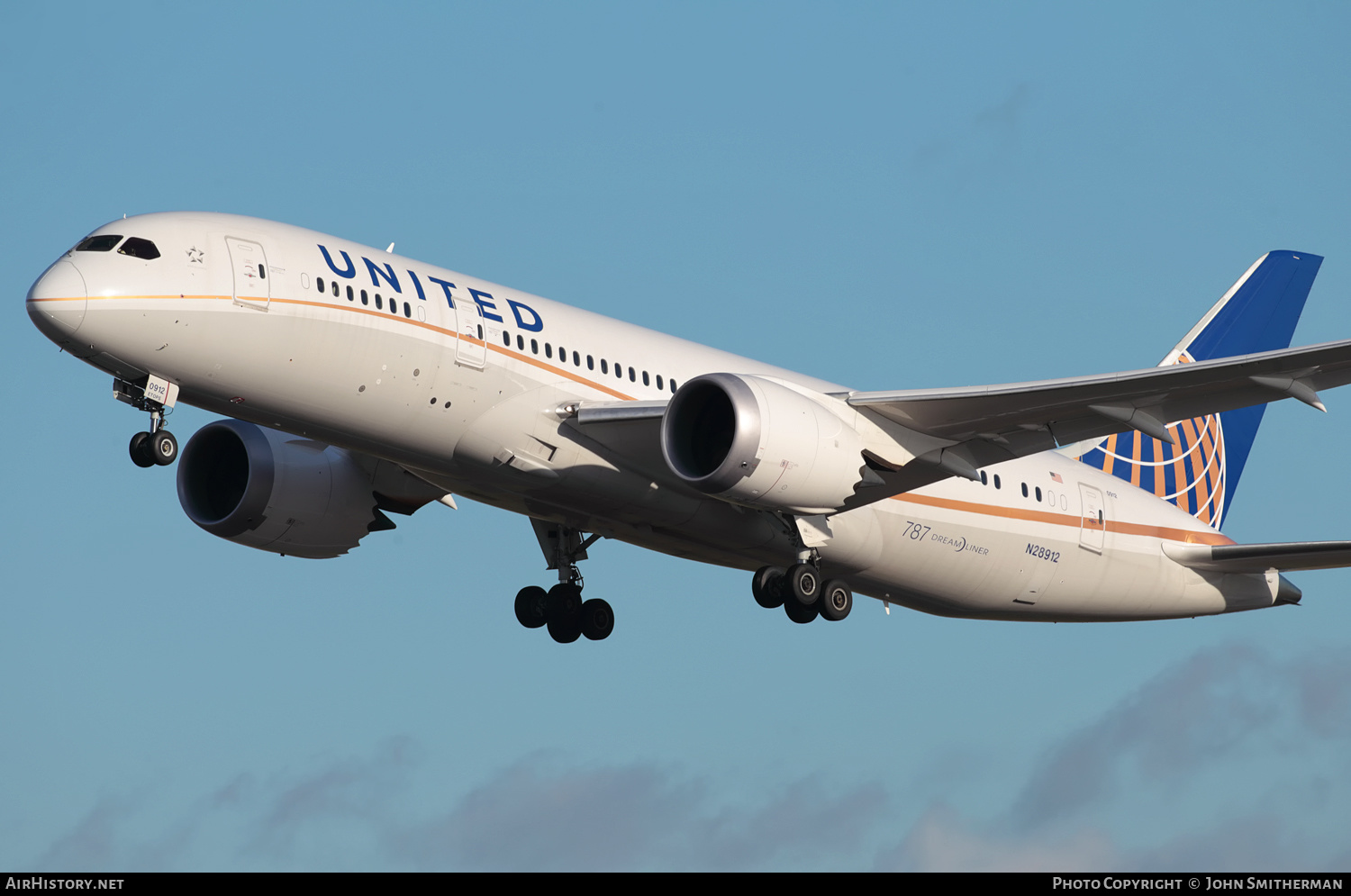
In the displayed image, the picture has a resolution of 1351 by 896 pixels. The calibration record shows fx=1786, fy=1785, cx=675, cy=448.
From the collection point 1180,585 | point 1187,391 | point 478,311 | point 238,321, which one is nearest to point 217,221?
point 238,321

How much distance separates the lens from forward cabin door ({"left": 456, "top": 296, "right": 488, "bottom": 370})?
2809cm

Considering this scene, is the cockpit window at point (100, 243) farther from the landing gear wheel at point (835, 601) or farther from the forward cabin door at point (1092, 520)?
the forward cabin door at point (1092, 520)

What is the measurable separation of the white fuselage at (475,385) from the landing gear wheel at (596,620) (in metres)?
3.22

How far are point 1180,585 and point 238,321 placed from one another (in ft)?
67.5

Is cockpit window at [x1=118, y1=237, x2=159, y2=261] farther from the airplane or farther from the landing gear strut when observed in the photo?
the landing gear strut

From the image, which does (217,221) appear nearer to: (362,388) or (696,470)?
(362,388)

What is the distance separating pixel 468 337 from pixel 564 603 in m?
8.53

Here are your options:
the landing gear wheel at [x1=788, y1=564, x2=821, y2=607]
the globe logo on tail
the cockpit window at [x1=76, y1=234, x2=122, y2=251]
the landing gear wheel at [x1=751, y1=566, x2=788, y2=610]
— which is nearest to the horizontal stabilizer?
the globe logo on tail

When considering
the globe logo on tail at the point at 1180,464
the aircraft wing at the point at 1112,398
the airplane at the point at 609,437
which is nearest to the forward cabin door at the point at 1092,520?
the airplane at the point at 609,437

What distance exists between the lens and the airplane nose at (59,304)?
25.4 m

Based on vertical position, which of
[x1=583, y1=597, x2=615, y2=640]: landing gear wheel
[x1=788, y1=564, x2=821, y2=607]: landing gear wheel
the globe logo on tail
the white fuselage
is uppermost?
the globe logo on tail

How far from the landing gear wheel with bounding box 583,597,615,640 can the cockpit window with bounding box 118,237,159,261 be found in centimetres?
1230

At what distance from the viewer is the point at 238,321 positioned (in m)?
26.4

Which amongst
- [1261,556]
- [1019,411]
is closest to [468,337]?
[1019,411]
